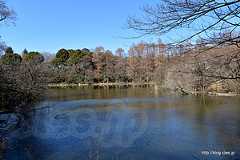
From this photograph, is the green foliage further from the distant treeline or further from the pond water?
the pond water

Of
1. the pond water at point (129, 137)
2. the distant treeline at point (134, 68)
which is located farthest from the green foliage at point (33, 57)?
the pond water at point (129, 137)

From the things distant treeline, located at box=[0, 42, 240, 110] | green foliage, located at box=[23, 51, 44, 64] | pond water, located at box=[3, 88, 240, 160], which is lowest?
pond water, located at box=[3, 88, 240, 160]

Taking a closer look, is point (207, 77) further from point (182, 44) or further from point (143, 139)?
point (143, 139)

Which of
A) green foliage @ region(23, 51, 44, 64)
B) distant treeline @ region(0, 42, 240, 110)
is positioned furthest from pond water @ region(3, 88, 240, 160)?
green foliage @ region(23, 51, 44, 64)

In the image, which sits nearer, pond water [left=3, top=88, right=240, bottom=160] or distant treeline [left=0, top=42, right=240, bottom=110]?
distant treeline [left=0, top=42, right=240, bottom=110]

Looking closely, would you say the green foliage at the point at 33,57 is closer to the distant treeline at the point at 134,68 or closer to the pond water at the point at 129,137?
the distant treeline at the point at 134,68

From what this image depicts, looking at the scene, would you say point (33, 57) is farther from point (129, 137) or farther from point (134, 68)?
point (129, 137)

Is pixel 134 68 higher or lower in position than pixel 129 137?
higher

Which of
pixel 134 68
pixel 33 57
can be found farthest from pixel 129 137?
pixel 33 57

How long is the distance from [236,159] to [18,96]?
1287cm

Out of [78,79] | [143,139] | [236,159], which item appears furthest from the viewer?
[78,79]

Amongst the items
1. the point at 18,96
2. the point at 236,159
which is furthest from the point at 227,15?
the point at 18,96

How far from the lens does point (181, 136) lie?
34.3 feet

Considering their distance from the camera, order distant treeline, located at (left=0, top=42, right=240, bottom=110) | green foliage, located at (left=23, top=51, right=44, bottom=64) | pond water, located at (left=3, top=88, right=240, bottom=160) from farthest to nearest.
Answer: green foliage, located at (left=23, top=51, right=44, bottom=64) → pond water, located at (left=3, top=88, right=240, bottom=160) → distant treeline, located at (left=0, top=42, right=240, bottom=110)
